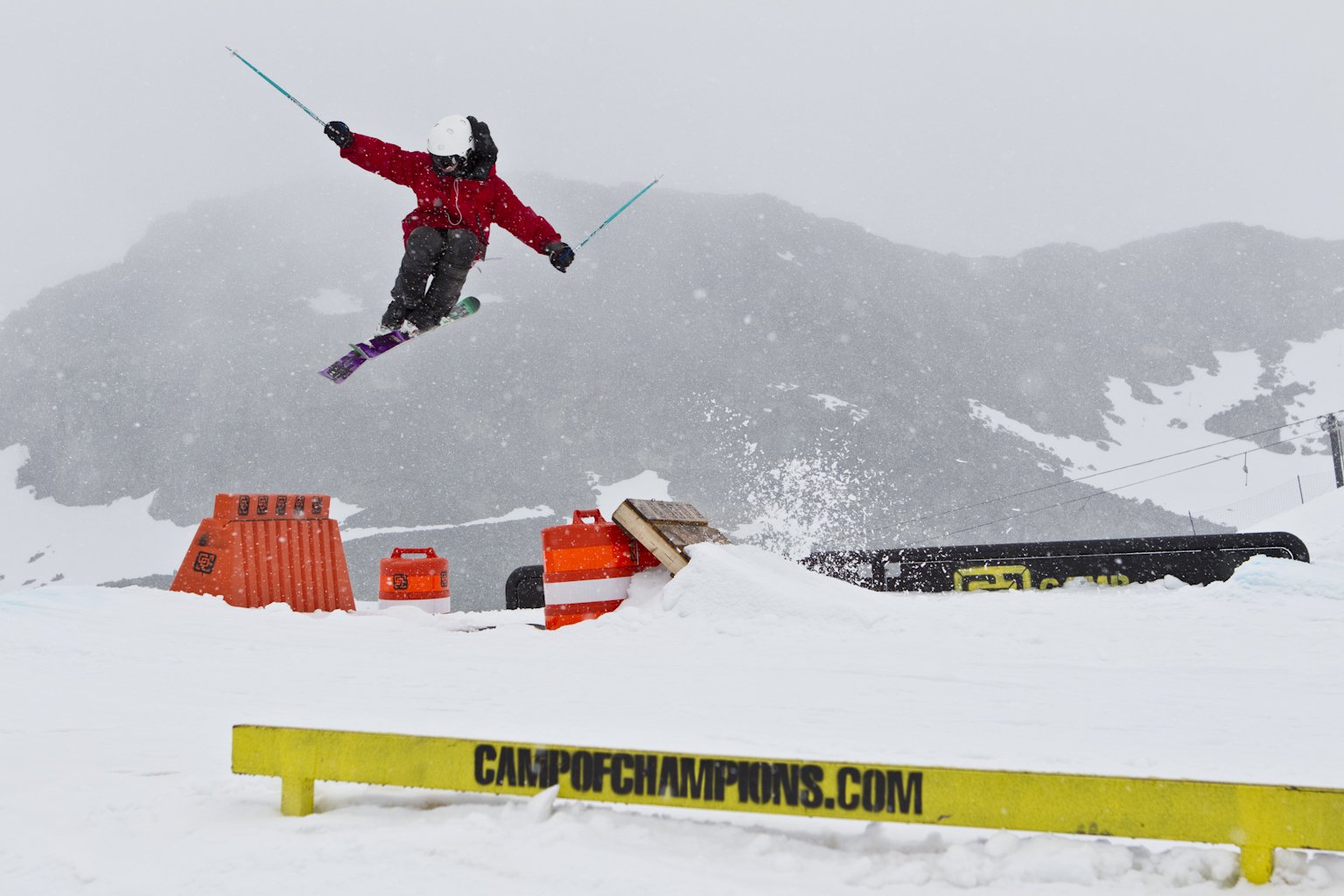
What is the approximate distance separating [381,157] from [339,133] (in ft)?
1.07

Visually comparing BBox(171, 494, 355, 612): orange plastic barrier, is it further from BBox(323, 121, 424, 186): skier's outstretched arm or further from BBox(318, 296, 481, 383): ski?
BBox(323, 121, 424, 186): skier's outstretched arm

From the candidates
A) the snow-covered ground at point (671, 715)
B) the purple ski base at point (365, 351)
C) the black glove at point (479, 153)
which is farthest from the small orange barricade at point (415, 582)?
the black glove at point (479, 153)

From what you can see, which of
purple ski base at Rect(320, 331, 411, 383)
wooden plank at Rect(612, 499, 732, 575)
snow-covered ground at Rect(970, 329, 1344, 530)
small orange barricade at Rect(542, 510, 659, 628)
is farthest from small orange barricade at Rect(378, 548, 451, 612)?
snow-covered ground at Rect(970, 329, 1344, 530)

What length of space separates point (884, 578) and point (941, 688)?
6.28 metres

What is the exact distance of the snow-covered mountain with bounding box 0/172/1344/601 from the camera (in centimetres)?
8219

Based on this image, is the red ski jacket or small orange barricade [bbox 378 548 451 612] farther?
small orange barricade [bbox 378 548 451 612]

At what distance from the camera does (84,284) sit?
358ft

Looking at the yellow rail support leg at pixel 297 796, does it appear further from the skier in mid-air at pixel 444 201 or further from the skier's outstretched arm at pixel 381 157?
the skier's outstretched arm at pixel 381 157

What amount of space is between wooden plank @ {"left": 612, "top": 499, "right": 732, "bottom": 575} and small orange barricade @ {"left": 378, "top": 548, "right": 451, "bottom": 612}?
17.7ft

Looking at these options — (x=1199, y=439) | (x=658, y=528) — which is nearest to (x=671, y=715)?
(x=658, y=528)

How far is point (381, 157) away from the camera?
21.2ft

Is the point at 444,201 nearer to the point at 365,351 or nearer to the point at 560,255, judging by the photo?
the point at 560,255

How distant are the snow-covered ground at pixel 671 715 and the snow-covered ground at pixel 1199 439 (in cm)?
8485

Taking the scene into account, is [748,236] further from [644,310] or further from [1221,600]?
[1221,600]
